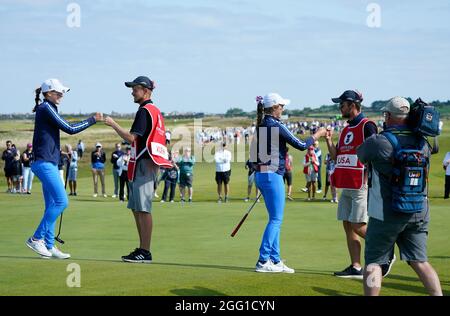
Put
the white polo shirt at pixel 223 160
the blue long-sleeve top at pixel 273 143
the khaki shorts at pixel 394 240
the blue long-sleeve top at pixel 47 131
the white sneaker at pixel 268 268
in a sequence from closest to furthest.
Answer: the khaki shorts at pixel 394 240
the white sneaker at pixel 268 268
the blue long-sleeve top at pixel 273 143
the blue long-sleeve top at pixel 47 131
the white polo shirt at pixel 223 160

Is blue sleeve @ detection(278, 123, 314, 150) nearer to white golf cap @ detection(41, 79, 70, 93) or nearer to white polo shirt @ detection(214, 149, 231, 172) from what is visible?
white golf cap @ detection(41, 79, 70, 93)

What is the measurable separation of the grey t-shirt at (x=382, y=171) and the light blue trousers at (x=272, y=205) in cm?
295

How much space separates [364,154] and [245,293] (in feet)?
7.30

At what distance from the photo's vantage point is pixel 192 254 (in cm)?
1373

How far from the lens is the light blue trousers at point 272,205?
10977 mm

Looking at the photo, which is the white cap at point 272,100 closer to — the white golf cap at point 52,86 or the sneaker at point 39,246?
the white golf cap at point 52,86

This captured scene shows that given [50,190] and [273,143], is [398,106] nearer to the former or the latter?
[273,143]

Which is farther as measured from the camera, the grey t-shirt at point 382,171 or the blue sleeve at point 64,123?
the blue sleeve at point 64,123

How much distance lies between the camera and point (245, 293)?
8.94 meters

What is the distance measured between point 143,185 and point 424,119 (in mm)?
4788

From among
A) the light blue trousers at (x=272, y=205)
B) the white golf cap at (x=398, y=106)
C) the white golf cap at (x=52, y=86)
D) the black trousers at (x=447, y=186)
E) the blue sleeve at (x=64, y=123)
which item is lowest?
the black trousers at (x=447, y=186)

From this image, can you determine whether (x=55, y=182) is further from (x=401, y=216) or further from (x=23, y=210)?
(x=23, y=210)

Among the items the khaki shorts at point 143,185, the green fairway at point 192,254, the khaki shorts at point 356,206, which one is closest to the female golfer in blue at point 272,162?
the green fairway at point 192,254
